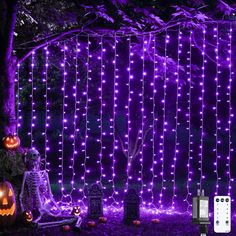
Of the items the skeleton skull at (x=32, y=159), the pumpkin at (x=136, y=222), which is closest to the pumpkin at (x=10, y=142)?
the skeleton skull at (x=32, y=159)

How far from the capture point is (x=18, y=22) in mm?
10539

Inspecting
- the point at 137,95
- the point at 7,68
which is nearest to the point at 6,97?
the point at 7,68

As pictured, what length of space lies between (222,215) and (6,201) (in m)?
3.88

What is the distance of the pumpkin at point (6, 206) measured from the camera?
7887 mm

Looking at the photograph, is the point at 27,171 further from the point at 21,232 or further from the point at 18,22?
the point at 18,22

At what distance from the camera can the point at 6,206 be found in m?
7.91

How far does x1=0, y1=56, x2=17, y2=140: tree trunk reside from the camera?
876 cm

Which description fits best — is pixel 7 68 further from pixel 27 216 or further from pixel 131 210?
pixel 131 210

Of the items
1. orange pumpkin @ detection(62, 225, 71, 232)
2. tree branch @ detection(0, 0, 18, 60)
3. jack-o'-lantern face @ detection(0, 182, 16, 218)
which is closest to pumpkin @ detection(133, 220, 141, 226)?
orange pumpkin @ detection(62, 225, 71, 232)

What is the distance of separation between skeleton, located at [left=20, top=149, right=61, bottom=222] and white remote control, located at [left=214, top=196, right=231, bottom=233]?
369 cm

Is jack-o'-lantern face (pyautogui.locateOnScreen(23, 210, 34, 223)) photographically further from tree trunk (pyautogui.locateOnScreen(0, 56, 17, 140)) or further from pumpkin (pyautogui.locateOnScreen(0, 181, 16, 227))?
tree trunk (pyautogui.locateOnScreen(0, 56, 17, 140))

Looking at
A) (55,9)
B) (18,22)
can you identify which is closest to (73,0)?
(55,9)

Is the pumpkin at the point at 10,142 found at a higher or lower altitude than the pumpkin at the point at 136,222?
higher

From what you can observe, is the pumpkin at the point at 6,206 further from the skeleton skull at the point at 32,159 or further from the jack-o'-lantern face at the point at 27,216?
the skeleton skull at the point at 32,159
